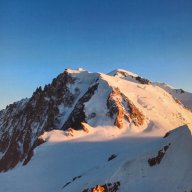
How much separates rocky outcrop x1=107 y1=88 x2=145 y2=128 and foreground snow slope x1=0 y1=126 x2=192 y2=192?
4.07 m

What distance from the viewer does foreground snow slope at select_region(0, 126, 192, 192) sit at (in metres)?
35.2

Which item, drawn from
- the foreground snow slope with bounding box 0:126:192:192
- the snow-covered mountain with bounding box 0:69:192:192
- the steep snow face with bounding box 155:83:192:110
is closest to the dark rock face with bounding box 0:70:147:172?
the snow-covered mountain with bounding box 0:69:192:192

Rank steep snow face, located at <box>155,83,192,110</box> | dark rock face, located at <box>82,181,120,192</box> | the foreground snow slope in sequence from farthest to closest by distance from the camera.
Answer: steep snow face, located at <box>155,83,192,110</box> → dark rock face, located at <box>82,181,120,192</box> → the foreground snow slope

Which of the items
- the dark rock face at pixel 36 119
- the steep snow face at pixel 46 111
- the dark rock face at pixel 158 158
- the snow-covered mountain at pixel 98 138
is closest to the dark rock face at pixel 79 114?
the snow-covered mountain at pixel 98 138

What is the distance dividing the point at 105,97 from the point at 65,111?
15.5 meters

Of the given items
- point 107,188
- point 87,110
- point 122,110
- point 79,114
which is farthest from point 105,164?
point 79,114

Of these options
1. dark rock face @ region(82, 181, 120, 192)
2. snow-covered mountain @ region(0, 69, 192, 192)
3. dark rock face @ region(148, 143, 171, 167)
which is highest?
snow-covered mountain @ region(0, 69, 192, 192)

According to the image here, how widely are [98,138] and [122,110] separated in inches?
468

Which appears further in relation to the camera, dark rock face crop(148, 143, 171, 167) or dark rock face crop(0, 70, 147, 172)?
dark rock face crop(0, 70, 147, 172)

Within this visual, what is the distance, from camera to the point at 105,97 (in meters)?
83.6

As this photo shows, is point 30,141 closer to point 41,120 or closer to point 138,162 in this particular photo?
point 41,120

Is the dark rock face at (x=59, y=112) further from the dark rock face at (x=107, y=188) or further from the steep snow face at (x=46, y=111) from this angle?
the dark rock face at (x=107, y=188)

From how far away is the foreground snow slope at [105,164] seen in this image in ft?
115

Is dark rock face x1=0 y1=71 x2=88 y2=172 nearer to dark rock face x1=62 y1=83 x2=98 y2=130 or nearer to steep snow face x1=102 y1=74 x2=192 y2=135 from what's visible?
dark rock face x1=62 y1=83 x2=98 y2=130
